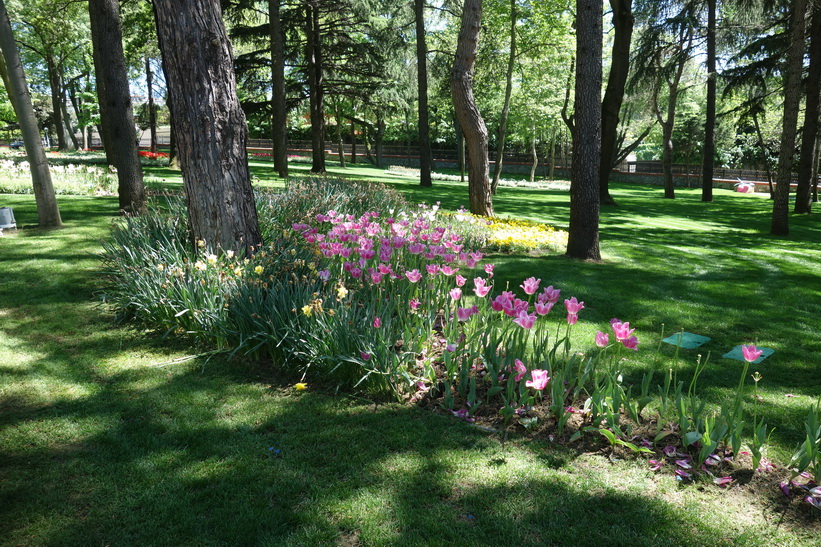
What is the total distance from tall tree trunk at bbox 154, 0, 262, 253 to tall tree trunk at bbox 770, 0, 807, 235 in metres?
11.0

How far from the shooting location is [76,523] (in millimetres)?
2178

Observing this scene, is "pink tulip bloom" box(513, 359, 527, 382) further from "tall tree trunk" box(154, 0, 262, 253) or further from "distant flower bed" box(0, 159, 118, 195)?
"distant flower bed" box(0, 159, 118, 195)

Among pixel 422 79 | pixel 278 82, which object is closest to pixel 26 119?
pixel 278 82

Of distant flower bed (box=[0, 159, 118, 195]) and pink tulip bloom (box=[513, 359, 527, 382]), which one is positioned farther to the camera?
distant flower bed (box=[0, 159, 118, 195])

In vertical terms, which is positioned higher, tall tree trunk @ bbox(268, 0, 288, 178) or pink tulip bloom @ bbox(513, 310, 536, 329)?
tall tree trunk @ bbox(268, 0, 288, 178)

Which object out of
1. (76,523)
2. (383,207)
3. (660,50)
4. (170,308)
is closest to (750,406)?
(76,523)

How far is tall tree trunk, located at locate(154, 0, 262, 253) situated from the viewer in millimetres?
4449

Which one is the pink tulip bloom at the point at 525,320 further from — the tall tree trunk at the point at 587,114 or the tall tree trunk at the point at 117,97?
the tall tree trunk at the point at 117,97

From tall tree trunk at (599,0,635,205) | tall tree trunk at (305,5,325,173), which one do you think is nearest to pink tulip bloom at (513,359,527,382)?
tall tree trunk at (599,0,635,205)

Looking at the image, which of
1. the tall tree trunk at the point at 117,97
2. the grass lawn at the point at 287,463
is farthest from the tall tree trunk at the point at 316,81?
the grass lawn at the point at 287,463

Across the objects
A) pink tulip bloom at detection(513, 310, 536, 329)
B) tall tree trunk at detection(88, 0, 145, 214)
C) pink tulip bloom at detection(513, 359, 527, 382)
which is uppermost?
tall tree trunk at detection(88, 0, 145, 214)

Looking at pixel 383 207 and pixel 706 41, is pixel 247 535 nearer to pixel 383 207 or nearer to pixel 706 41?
pixel 383 207

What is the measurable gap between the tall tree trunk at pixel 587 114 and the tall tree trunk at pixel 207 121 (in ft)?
13.8

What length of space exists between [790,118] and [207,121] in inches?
455
